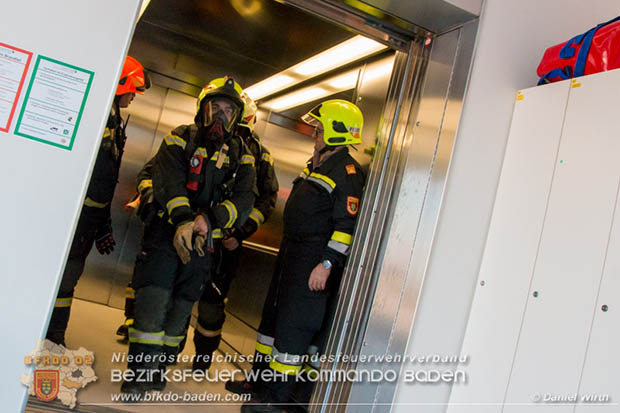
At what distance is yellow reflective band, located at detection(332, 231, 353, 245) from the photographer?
10.9 feet

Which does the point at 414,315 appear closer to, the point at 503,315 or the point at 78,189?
the point at 503,315

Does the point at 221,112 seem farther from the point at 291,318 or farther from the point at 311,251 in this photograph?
the point at 291,318

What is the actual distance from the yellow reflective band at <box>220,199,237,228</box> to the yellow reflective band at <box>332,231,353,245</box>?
2.07ft

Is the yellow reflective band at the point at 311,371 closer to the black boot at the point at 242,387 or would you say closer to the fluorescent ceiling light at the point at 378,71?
the black boot at the point at 242,387

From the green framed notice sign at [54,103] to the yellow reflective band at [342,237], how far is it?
5.27ft

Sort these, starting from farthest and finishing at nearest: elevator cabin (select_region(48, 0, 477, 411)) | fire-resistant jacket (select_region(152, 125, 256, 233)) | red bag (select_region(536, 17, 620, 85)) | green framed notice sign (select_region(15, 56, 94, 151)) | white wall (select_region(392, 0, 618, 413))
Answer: fire-resistant jacket (select_region(152, 125, 256, 233)) → elevator cabin (select_region(48, 0, 477, 411)) → white wall (select_region(392, 0, 618, 413)) → red bag (select_region(536, 17, 620, 85)) → green framed notice sign (select_region(15, 56, 94, 151))

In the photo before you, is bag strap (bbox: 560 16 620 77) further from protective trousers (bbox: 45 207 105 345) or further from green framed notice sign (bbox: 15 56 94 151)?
protective trousers (bbox: 45 207 105 345)

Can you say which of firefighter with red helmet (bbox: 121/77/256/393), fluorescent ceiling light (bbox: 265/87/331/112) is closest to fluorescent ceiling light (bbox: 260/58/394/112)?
fluorescent ceiling light (bbox: 265/87/331/112)

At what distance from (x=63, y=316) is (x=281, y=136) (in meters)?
2.73

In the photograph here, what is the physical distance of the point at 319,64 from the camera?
4.70m

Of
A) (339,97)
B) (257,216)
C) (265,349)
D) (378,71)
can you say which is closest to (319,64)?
(339,97)

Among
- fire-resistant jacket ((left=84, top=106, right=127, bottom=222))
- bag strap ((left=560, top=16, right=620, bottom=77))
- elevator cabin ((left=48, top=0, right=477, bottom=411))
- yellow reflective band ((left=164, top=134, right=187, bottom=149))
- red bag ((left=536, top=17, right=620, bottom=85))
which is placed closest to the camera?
red bag ((left=536, top=17, right=620, bottom=85))

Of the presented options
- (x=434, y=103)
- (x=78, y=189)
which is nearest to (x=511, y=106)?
(x=434, y=103)

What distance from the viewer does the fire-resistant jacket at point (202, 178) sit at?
327cm
